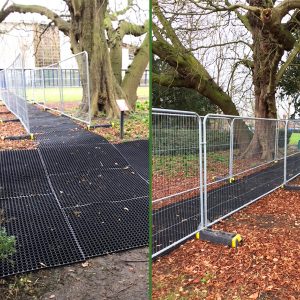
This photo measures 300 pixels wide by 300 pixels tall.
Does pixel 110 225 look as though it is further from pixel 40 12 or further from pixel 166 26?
pixel 40 12

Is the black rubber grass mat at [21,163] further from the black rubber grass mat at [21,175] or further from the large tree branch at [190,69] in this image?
the large tree branch at [190,69]

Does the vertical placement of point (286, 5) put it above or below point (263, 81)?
above

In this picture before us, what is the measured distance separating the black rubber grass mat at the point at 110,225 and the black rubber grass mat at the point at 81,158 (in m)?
1.06

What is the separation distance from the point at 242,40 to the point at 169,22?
1216 mm

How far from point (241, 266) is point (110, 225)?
4.13ft

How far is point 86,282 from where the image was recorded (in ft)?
6.84

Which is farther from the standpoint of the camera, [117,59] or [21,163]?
[117,59]

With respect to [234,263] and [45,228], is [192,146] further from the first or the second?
[45,228]

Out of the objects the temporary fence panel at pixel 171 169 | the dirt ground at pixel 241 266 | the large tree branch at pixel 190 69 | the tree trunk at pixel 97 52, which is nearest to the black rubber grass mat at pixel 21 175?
the dirt ground at pixel 241 266

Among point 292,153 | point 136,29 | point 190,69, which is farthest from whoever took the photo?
point 292,153

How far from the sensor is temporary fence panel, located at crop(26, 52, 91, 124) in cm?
684

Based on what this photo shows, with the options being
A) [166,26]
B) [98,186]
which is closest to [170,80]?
[166,26]

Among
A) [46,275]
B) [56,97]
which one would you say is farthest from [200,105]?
[56,97]

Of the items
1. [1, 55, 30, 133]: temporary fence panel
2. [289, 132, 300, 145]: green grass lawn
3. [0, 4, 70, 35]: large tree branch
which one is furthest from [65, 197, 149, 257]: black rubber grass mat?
[0, 4, 70, 35]: large tree branch
